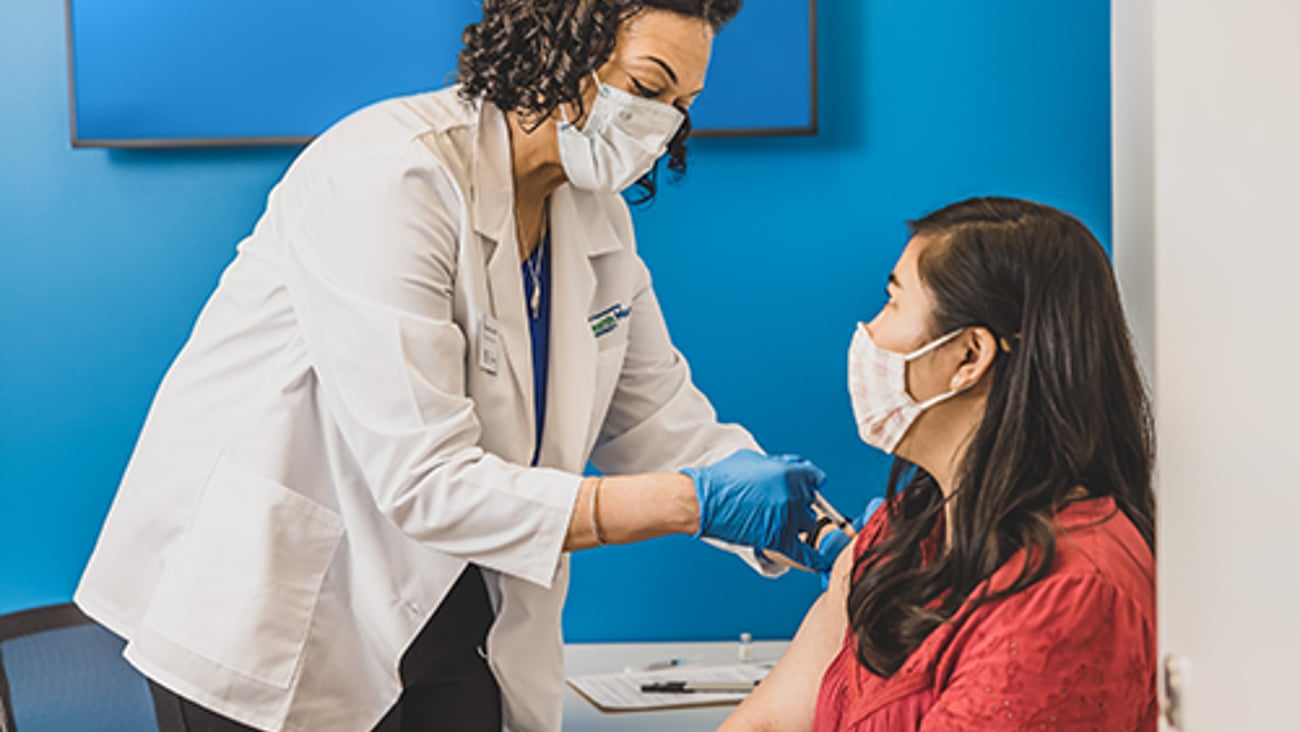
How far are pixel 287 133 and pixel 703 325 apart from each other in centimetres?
82

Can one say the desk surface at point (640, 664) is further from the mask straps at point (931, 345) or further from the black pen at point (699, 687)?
the mask straps at point (931, 345)

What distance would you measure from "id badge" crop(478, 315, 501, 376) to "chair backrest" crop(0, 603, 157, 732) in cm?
60

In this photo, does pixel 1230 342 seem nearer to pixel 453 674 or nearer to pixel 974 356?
pixel 974 356

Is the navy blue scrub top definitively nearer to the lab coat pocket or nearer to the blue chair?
the lab coat pocket

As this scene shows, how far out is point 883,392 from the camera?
1.31 meters

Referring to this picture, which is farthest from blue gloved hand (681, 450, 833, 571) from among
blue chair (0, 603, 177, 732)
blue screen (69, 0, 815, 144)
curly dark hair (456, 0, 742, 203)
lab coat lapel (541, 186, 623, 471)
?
blue screen (69, 0, 815, 144)

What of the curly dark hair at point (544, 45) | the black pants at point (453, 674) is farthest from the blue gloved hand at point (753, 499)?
the curly dark hair at point (544, 45)

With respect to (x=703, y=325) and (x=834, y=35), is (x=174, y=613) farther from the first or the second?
(x=834, y=35)

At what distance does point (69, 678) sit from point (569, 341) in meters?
0.77

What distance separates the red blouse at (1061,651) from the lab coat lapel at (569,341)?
1.95 feet

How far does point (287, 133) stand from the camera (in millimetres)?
2199

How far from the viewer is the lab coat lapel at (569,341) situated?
1.62 metres

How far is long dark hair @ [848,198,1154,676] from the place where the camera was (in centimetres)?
122

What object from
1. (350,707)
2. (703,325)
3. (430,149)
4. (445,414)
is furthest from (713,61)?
(350,707)
